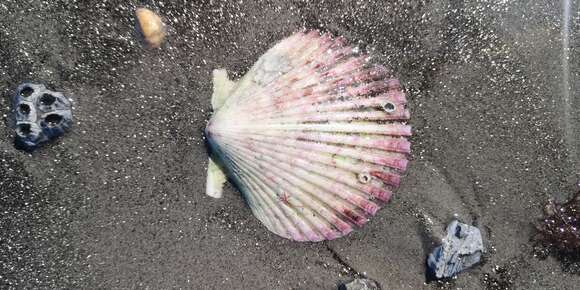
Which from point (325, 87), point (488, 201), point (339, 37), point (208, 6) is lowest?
point (488, 201)

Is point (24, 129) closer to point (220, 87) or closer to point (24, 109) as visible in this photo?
point (24, 109)

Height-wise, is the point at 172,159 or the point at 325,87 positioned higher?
the point at 325,87

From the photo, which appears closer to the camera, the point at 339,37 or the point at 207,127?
the point at 207,127

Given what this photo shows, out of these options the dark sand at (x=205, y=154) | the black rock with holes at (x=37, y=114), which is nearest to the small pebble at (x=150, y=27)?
the dark sand at (x=205, y=154)

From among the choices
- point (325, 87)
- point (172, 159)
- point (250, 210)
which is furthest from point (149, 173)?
point (325, 87)

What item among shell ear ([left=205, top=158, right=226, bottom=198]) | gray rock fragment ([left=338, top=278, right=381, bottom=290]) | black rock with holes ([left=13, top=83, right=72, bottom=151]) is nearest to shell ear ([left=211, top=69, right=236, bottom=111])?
shell ear ([left=205, top=158, right=226, bottom=198])

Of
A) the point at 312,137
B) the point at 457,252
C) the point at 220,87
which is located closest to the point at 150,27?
the point at 220,87

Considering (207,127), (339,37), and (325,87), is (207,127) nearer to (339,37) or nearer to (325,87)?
(325,87)
